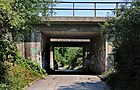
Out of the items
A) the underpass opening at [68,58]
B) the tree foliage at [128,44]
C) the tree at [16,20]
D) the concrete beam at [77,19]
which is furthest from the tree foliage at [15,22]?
the underpass opening at [68,58]

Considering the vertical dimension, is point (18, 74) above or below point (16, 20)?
below

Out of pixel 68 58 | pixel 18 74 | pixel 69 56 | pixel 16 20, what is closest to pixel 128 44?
pixel 16 20

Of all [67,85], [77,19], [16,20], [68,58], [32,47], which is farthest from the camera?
[68,58]

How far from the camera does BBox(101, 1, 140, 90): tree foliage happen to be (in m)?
15.1

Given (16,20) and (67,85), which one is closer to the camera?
(16,20)

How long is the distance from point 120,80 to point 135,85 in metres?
2.39

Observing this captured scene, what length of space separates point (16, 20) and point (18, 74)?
638 cm

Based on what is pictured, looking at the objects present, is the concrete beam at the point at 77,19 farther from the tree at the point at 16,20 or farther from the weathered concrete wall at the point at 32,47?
the tree at the point at 16,20

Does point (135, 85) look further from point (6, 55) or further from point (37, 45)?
point (37, 45)

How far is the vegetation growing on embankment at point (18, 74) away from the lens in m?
16.1

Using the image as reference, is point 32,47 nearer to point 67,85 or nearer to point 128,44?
point 67,85

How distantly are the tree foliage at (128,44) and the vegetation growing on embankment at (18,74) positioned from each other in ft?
15.5

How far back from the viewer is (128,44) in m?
16.3

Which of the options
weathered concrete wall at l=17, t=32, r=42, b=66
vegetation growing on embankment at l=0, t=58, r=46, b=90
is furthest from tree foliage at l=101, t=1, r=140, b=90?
weathered concrete wall at l=17, t=32, r=42, b=66
